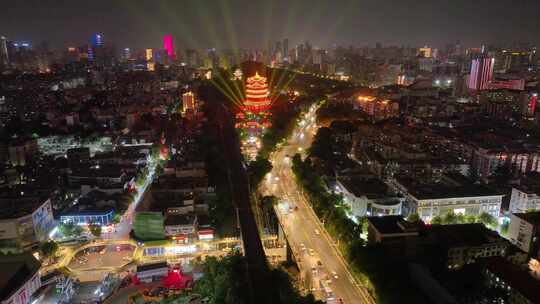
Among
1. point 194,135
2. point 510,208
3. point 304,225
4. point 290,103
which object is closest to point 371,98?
point 290,103

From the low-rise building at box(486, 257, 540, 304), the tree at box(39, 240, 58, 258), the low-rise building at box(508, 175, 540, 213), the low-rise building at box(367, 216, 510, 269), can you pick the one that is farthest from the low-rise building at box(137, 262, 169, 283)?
the low-rise building at box(508, 175, 540, 213)

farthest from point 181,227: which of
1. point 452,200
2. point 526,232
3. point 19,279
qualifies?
point 526,232

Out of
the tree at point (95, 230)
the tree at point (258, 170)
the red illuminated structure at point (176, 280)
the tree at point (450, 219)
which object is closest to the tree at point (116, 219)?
the tree at point (95, 230)

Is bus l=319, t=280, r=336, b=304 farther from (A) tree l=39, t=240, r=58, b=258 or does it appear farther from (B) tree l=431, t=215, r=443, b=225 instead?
(A) tree l=39, t=240, r=58, b=258

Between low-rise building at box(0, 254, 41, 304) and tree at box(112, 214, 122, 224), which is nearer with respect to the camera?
low-rise building at box(0, 254, 41, 304)

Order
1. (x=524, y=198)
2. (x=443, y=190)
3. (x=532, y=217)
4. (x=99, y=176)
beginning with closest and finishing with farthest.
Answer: (x=532, y=217)
(x=524, y=198)
(x=443, y=190)
(x=99, y=176)

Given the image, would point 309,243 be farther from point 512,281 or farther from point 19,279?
point 19,279
